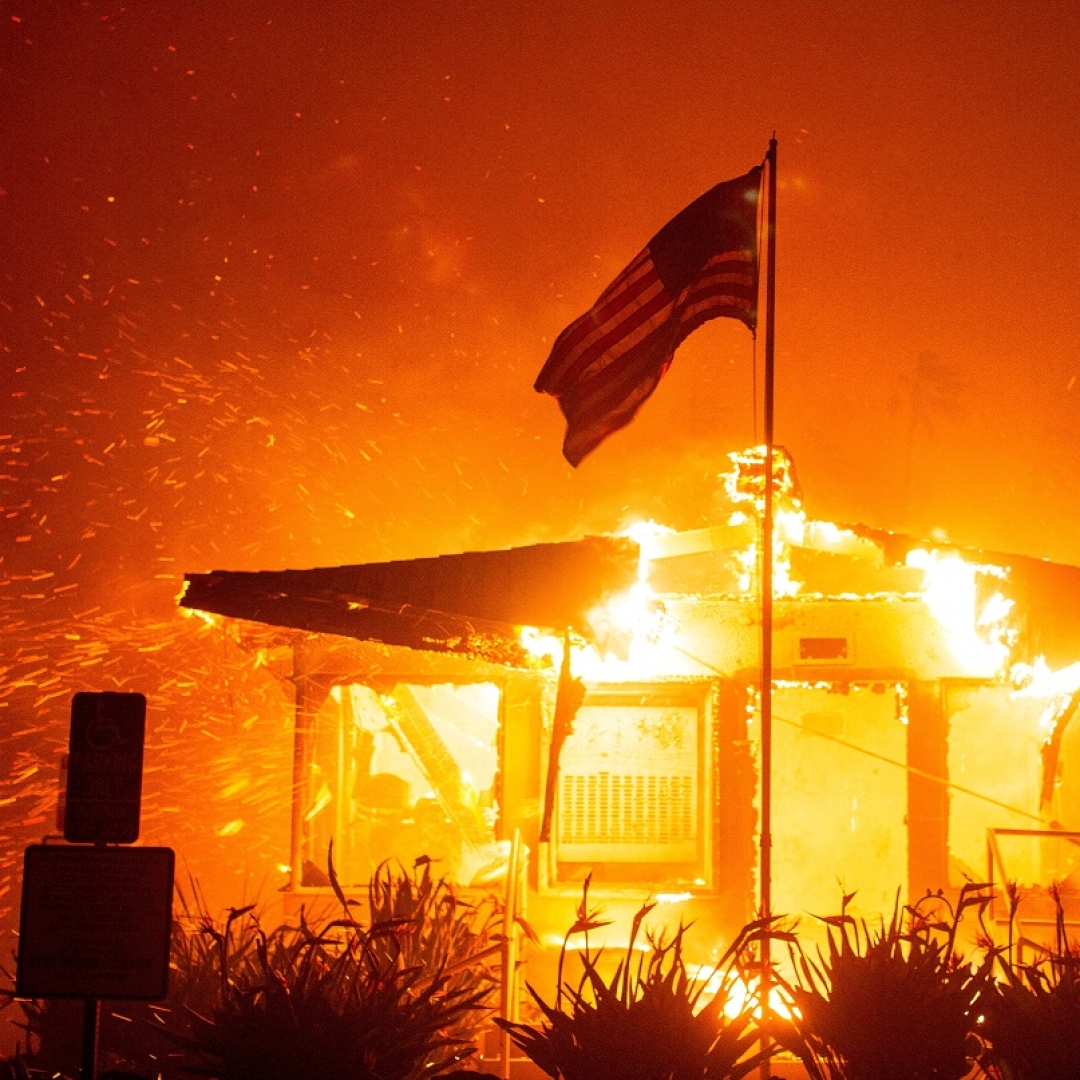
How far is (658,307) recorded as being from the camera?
30.6 feet

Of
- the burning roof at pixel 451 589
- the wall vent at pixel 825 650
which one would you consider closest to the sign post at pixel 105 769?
the burning roof at pixel 451 589

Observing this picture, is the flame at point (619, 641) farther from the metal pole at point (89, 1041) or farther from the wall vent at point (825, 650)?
the metal pole at point (89, 1041)

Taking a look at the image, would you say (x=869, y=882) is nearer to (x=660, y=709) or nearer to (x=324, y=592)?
(x=660, y=709)

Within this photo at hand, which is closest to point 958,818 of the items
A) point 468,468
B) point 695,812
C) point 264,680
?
point 695,812

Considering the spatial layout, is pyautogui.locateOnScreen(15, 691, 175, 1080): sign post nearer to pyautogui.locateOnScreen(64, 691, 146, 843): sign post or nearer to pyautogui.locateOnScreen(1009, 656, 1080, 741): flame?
pyautogui.locateOnScreen(64, 691, 146, 843): sign post

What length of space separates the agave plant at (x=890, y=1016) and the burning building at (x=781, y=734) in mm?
4448

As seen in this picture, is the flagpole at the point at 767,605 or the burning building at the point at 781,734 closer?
the flagpole at the point at 767,605

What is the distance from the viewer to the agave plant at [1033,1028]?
6.08m

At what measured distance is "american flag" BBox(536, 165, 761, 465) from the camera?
9.19 metres

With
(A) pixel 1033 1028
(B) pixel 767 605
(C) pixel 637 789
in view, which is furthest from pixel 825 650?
(A) pixel 1033 1028

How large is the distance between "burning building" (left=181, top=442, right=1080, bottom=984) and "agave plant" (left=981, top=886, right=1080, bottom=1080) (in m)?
4.55

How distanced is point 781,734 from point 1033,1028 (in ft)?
20.4

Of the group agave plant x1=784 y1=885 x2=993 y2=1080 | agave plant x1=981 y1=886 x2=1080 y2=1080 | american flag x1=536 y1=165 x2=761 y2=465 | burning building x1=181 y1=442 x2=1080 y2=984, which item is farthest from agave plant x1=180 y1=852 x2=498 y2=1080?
burning building x1=181 y1=442 x2=1080 y2=984

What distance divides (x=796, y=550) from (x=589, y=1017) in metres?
6.46
